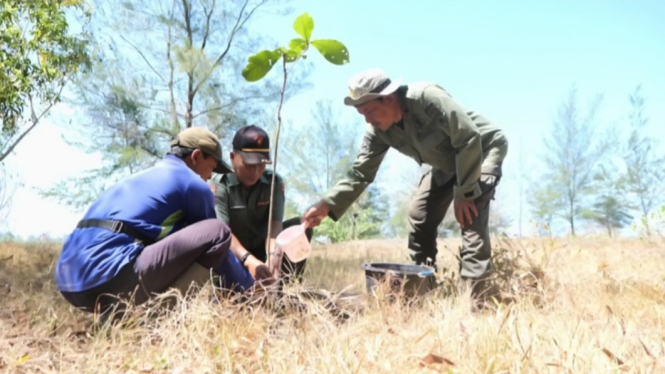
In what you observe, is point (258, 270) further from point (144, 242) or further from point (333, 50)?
point (333, 50)

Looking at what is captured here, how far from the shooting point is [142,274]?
2139 millimetres

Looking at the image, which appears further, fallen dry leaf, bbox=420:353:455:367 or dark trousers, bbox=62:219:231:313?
dark trousers, bbox=62:219:231:313

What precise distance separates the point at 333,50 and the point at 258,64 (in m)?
0.38

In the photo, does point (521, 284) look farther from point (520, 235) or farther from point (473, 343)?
point (473, 343)

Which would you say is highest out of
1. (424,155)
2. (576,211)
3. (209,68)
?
(209,68)

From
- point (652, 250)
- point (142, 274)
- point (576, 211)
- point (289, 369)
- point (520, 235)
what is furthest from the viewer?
point (576, 211)

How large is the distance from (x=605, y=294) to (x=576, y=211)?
1563 cm

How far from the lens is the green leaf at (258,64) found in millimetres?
2410

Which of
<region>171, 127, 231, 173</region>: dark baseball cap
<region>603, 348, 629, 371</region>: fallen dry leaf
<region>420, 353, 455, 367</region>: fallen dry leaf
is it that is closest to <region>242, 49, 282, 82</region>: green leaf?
<region>171, 127, 231, 173</region>: dark baseball cap

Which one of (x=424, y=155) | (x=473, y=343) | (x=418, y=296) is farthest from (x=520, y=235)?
(x=473, y=343)

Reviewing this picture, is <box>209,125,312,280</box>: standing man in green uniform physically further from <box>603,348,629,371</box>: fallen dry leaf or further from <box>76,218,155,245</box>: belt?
<box>603,348,629,371</box>: fallen dry leaf

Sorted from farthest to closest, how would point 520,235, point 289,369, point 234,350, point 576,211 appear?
1. point 576,211
2. point 520,235
3. point 234,350
4. point 289,369

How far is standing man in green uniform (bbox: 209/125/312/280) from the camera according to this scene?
2.95m

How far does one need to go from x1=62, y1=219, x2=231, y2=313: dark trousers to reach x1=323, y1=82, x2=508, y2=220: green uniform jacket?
38.6 inches
